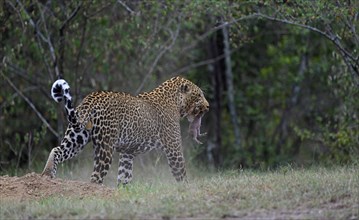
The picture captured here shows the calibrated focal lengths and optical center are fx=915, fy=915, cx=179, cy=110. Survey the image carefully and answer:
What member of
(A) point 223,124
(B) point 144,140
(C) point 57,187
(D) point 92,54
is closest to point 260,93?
(A) point 223,124

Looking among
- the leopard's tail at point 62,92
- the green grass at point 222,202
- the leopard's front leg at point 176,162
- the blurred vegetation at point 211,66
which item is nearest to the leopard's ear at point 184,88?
the leopard's front leg at point 176,162

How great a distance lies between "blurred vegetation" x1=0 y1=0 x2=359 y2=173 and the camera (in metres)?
15.4

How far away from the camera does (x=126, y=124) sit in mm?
11820

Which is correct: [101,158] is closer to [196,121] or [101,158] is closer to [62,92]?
[62,92]

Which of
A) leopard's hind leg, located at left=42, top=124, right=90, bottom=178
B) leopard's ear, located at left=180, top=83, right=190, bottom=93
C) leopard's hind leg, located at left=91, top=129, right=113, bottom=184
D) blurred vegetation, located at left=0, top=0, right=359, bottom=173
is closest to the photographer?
leopard's hind leg, located at left=42, top=124, right=90, bottom=178

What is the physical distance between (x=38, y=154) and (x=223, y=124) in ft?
23.9

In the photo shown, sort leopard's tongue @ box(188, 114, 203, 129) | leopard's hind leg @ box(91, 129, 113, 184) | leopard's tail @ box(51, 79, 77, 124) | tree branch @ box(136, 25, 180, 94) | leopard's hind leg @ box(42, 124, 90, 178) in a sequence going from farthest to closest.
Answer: tree branch @ box(136, 25, 180, 94)
leopard's tongue @ box(188, 114, 203, 129)
leopard's hind leg @ box(91, 129, 113, 184)
leopard's hind leg @ box(42, 124, 90, 178)
leopard's tail @ box(51, 79, 77, 124)

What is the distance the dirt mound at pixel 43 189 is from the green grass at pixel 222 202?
0.39 meters

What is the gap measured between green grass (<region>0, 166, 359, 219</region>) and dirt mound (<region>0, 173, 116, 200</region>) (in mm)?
385

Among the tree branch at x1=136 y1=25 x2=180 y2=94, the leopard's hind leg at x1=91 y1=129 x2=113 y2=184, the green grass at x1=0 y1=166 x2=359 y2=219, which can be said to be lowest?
the green grass at x1=0 y1=166 x2=359 y2=219

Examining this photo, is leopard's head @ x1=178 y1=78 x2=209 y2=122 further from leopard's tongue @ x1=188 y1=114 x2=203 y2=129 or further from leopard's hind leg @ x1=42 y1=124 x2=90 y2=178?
leopard's hind leg @ x1=42 y1=124 x2=90 y2=178

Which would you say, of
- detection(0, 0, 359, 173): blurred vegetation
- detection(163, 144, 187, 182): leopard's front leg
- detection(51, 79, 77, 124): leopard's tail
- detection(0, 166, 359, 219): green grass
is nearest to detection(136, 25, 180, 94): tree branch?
detection(0, 0, 359, 173): blurred vegetation

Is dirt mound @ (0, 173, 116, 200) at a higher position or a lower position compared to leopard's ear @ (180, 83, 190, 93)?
lower

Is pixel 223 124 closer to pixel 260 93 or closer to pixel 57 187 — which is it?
pixel 260 93
